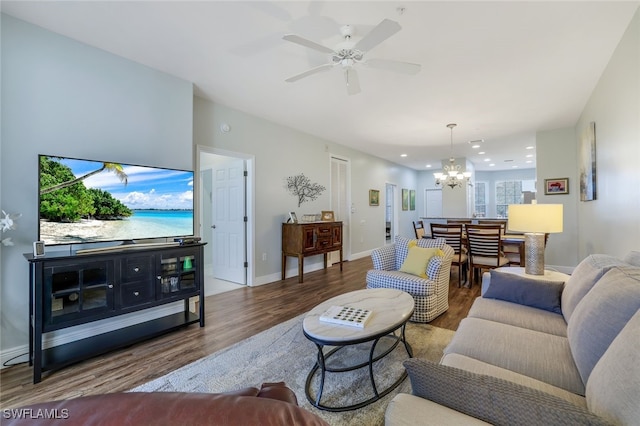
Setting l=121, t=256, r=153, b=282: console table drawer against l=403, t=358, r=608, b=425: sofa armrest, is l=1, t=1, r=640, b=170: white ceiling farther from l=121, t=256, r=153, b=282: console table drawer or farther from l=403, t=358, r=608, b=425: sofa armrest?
l=403, t=358, r=608, b=425: sofa armrest

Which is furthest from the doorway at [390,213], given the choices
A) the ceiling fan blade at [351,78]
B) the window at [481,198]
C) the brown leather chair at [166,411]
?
the brown leather chair at [166,411]

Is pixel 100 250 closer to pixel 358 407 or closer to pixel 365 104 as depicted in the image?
pixel 358 407

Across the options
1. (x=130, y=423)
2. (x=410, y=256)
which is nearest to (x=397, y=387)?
(x=410, y=256)

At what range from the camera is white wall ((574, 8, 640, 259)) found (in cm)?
223

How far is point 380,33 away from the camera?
1.97 metres

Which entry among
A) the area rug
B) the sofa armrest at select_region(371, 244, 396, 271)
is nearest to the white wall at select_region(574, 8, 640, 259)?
the area rug

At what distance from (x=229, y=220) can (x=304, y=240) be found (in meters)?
1.29

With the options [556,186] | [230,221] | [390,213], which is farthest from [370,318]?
[390,213]

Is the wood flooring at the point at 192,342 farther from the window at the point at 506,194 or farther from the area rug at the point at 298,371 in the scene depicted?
the window at the point at 506,194

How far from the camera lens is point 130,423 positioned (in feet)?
1.53

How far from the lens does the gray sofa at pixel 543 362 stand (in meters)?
0.83

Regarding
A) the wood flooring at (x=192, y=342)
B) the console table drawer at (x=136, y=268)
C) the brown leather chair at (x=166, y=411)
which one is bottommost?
the wood flooring at (x=192, y=342)

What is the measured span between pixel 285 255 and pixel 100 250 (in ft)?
9.33

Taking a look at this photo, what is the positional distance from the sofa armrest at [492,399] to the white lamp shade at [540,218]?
2.25 meters
